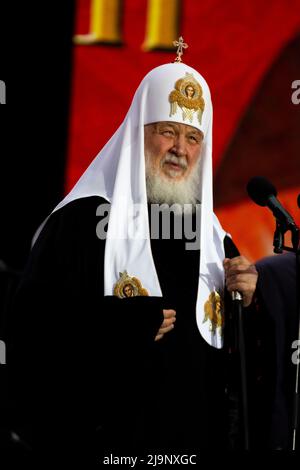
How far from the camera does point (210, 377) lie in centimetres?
452

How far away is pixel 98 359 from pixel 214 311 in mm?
717

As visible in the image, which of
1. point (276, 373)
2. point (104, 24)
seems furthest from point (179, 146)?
point (104, 24)

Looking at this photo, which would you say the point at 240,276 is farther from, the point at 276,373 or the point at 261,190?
the point at 276,373

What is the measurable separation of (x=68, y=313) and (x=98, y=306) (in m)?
0.14

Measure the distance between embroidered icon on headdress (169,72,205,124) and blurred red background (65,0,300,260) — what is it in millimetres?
2989

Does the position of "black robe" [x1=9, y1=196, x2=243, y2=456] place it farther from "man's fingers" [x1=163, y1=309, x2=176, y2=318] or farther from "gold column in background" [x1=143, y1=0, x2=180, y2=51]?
"gold column in background" [x1=143, y1=0, x2=180, y2=51]

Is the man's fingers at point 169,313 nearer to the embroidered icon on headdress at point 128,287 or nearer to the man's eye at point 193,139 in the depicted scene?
the embroidered icon on headdress at point 128,287

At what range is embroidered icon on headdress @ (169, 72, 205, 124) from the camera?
4.76 m

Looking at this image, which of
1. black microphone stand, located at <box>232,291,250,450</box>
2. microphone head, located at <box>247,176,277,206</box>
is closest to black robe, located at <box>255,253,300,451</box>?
black microphone stand, located at <box>232,291,250,450</box>

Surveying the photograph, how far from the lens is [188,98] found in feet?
15.9

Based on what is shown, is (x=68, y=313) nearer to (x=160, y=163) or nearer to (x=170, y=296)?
(x=170, y=296)

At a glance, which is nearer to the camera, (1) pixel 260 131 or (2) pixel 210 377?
(2) pixel 210 377
